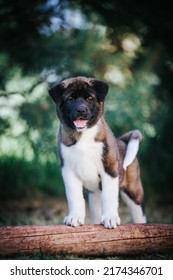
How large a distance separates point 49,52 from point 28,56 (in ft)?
0.69

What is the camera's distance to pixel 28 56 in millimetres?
5027

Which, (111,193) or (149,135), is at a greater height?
(111,193)

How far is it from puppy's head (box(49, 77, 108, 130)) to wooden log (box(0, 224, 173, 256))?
2.13 feet

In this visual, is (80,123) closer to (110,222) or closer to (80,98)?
(80,98)

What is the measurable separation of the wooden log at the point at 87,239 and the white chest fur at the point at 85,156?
39cm

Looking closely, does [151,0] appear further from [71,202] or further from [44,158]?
[71,202]

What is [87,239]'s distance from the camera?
296 cm

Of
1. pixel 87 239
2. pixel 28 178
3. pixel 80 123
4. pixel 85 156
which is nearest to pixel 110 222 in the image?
pixel 87 239

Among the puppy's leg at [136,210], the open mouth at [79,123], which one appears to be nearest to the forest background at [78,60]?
the puppy's leg at [136,210]

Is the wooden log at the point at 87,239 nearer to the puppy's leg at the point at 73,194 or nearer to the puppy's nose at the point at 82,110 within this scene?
the puppy's leg at the point at 73,194

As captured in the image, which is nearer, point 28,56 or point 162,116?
point 28,56

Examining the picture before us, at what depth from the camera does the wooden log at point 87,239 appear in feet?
9.43

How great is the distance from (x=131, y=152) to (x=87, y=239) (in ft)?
3.22

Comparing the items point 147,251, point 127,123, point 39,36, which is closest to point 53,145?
point 127,123
